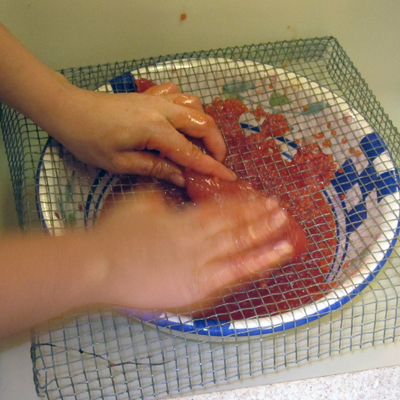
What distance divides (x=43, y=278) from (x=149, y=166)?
0.70 ft

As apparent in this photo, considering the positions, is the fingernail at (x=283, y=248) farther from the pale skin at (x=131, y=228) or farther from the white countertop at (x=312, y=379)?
the white countertop at (x=312, y=379)

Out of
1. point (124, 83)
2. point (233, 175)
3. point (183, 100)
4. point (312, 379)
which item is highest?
point (124, 83)

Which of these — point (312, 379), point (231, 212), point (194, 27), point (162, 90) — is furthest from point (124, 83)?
point (312, 379)

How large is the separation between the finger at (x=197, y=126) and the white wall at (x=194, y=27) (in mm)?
277

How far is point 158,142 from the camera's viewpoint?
56cm

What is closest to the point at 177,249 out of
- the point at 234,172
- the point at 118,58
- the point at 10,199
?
the point at 234,172

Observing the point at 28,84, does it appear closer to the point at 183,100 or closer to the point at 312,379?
the point at 183,100

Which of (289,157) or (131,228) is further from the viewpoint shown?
(289,157)

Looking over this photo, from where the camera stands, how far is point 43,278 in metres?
0.44

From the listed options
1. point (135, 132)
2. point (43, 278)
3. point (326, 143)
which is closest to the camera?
point (43, 278)

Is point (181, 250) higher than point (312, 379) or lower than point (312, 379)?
higher

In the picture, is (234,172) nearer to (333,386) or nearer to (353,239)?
(353,239)

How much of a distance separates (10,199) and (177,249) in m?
0.33

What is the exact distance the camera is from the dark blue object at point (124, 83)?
0.68 m
